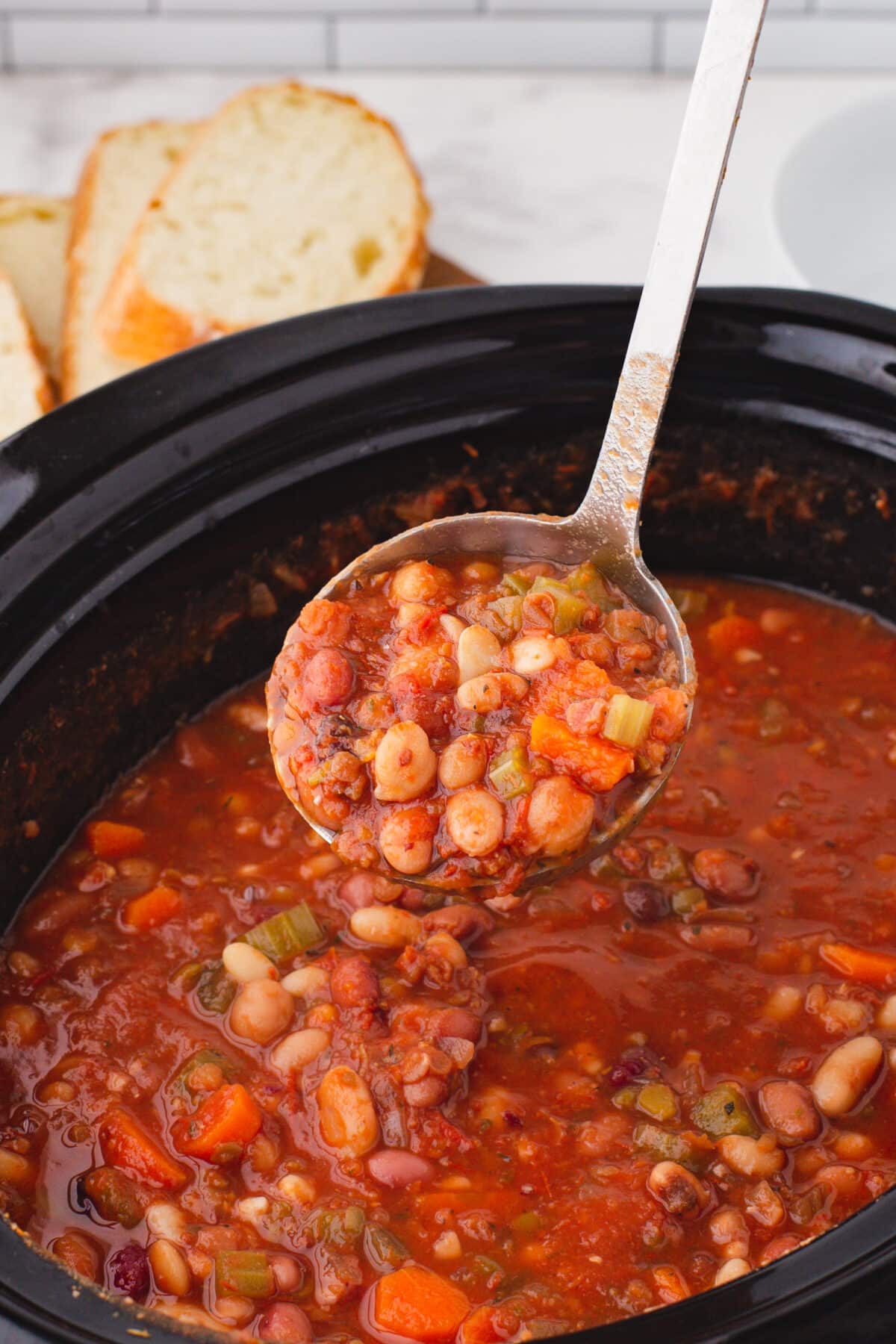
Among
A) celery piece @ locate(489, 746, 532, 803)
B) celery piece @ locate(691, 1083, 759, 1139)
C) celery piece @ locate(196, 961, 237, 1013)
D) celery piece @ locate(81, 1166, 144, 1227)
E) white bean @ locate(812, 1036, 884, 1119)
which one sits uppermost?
celery piece @ locate(489, 746, 532, 803)

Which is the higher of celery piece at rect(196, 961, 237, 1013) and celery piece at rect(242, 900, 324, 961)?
celery piece at rect(242, 900, 324, 961)

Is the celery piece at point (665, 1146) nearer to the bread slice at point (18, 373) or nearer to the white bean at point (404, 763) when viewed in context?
the white bean at point (404, 763)

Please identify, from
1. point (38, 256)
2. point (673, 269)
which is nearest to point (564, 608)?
point (673, 269)

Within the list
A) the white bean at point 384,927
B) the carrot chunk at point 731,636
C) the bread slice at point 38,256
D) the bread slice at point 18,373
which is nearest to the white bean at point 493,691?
the white bean at point 384,927

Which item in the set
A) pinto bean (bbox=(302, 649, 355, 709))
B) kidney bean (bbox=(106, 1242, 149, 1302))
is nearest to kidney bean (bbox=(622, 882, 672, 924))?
pinto bean (bbox=(302, 649, 355, 709))

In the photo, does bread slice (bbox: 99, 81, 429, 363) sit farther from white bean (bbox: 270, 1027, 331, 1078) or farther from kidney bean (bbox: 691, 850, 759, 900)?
white bean (bbox: 270, 1027, 331, 1078)

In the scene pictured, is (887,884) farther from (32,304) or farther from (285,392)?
(32,304)

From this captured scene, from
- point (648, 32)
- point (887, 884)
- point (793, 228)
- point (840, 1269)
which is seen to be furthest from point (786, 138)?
point (840, 1269)
